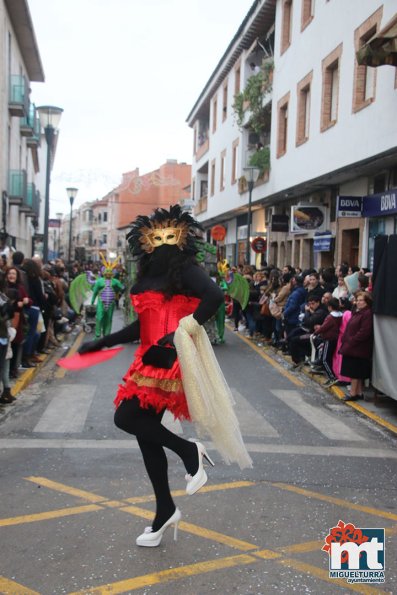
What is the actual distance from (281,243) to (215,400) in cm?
2176

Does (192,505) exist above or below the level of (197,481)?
below

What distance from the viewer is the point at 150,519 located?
4.59 meters

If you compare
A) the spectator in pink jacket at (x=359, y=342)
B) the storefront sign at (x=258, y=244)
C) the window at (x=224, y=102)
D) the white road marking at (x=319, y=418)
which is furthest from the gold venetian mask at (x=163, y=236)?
the window at (x=224, y=102)

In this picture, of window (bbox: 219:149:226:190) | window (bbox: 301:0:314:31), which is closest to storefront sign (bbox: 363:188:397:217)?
window (bbox: 301:0:314:31)

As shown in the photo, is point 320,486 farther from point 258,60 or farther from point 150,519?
point 258,60

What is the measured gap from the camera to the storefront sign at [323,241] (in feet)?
62.3

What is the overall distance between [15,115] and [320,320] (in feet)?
61.8

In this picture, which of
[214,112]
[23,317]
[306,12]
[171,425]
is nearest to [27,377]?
[23,317]

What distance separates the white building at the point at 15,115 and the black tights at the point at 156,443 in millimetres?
18827

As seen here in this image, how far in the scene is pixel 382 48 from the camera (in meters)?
10.7

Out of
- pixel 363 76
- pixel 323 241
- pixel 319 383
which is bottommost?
pixel 319 383

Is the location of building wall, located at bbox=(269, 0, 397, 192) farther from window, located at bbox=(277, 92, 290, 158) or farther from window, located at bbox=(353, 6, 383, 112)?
window, located at bbox=(277, 92, 290, 158)

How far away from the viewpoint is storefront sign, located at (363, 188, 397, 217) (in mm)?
14484

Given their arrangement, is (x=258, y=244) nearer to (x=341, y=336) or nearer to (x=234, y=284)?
(x=234, y=284)
